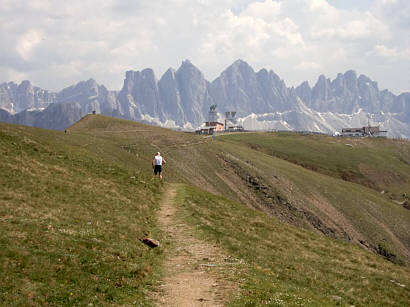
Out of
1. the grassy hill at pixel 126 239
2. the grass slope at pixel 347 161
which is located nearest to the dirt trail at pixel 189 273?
the grassy hill at pixel 126 239

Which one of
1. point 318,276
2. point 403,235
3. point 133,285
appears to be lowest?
point 403,235

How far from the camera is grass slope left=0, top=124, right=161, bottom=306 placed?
15359 mm

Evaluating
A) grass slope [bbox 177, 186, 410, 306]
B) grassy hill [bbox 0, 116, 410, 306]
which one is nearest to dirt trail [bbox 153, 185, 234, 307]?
grassy hill [bbox 0, 116, 410, 306]

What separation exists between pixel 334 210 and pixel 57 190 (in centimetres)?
7369

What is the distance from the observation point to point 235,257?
80.5 ft

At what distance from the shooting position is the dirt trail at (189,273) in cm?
1642

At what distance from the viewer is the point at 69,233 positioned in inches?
850

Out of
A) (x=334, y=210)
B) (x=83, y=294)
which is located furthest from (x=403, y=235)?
(x=83, y=294)

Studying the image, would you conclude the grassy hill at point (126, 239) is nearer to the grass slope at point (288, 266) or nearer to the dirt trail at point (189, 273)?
the grass slope at point (288, 266)

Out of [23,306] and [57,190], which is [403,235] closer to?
[57,190]

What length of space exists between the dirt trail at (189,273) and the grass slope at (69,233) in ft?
3.58

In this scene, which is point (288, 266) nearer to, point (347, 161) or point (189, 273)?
point (189, 273)

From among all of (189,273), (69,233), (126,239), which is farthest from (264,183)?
(69,233)

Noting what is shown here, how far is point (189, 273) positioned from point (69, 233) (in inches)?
311
